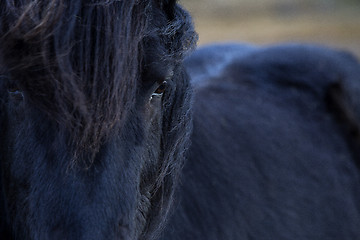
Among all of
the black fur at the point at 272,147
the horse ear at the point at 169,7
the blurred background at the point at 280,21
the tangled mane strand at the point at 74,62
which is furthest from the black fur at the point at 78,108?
the blurred background at the point at 280,21

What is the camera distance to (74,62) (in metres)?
1.49

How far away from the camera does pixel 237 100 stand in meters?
3.24

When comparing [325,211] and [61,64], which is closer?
[61,64]

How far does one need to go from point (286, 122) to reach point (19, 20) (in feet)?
7.36

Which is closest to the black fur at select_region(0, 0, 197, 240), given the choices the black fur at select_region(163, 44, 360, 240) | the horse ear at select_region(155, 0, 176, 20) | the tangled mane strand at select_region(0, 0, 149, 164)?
the tangled mane strand at select_region(0, 0, 149, 164)

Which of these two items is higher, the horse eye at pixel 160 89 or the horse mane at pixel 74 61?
the horse mane at pixel 74 61

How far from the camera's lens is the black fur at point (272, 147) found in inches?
101

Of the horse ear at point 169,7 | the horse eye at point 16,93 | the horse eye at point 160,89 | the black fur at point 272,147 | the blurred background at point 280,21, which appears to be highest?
the horse ear at point 169,7

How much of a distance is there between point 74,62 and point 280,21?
1523cm

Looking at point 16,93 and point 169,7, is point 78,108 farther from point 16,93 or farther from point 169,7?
point 169,7

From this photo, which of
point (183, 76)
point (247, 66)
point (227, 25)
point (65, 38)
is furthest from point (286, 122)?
point (227, 25)

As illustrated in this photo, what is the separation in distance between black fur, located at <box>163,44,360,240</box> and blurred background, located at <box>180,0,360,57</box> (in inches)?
326

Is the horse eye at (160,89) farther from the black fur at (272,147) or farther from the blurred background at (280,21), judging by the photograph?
the blurred background at (280,21)

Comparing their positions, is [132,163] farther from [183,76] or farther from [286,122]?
[286,122]
